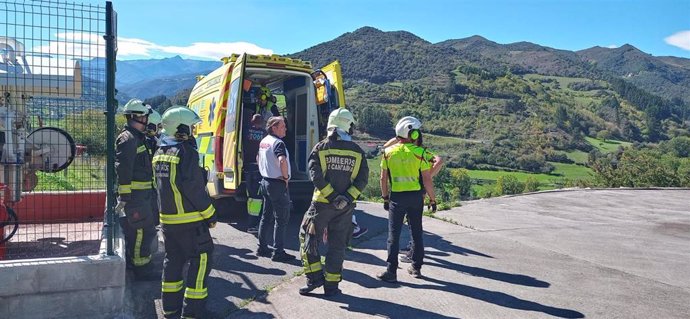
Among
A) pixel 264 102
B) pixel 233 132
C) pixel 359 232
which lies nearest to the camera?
pixel 233 132

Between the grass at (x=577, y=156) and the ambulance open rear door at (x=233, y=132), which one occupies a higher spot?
the ambulance open rear door at (x=233, y=132)

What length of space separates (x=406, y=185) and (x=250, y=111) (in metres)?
4.59

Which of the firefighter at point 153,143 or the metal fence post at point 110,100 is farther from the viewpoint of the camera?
the firefighter at point 153,143

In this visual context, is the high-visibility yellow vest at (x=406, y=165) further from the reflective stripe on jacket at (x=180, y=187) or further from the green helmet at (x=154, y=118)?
the green helmet at (x=154, y=118)

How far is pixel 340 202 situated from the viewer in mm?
4891

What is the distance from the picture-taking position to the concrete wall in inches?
151

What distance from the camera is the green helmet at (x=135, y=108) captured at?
5309mm

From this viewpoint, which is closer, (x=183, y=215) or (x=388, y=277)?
(x=183, y=215)

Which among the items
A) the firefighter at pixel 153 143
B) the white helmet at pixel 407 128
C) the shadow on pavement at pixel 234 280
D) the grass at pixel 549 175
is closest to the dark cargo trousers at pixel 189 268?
the shadow on pavement at pixel 234 280

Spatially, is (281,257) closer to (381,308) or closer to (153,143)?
(381,308)

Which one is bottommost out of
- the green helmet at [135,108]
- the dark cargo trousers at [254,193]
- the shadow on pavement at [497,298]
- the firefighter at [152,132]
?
the shadow on pavement at [497,298]

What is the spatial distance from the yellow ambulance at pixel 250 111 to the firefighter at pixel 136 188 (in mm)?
2093

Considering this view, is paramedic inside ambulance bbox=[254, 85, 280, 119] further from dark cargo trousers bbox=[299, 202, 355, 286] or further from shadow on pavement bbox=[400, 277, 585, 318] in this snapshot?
shadow on pavement bbox=[400, 277, 585, 318]

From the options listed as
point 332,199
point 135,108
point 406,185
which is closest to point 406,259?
point 406,185
